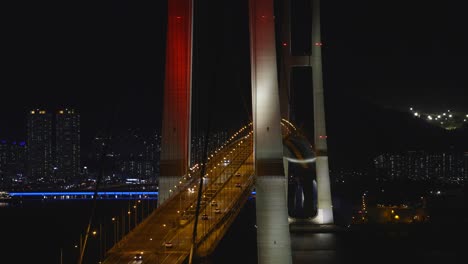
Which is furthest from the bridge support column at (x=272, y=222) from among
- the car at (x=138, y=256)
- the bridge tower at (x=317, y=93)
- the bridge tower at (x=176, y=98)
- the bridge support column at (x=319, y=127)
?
the bridge support column at (x=319, y=127)

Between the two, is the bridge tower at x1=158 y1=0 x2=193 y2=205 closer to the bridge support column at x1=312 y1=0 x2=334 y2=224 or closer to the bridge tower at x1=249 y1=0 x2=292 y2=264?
the bridge tower at x1=249 y1=0 x2=292 y2=264

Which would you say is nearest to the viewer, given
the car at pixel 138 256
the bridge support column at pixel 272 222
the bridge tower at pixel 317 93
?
the car at pixel 138 256

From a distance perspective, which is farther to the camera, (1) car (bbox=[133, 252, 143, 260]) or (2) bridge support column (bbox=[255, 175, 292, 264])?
(2) bridge support column (bbox=[255, 175, 292, 264])

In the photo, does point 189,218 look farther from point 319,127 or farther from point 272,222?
point 319,127

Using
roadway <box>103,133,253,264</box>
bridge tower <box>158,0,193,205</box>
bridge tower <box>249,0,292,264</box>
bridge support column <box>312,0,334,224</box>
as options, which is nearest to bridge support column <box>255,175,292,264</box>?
bridge tower <box>249,0,292,264</box>

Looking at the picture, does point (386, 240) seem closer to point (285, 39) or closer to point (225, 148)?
point (285, 39)

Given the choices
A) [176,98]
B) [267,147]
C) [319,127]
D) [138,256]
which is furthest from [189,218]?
[319,127]

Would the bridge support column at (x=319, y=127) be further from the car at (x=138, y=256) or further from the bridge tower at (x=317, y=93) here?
the car at (x=138, y=256)
